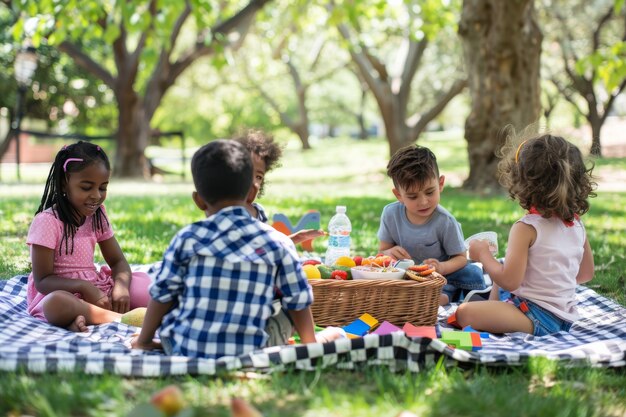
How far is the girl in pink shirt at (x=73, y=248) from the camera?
145 inches

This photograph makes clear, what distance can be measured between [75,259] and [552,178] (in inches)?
104

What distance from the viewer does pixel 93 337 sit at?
344 centimetres

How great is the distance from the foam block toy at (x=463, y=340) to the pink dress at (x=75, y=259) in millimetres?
1840

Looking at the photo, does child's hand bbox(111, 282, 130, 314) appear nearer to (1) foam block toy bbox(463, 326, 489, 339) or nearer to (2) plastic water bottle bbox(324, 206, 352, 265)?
(2) plastic water bottle bbox(324, 206, 352, 265)

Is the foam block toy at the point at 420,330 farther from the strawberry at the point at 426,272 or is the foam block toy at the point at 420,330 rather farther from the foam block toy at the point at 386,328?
the strawberry at the point at 426,272

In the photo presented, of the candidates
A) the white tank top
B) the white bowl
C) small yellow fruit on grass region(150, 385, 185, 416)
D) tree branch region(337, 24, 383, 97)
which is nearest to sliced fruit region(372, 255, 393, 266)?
the white bowl

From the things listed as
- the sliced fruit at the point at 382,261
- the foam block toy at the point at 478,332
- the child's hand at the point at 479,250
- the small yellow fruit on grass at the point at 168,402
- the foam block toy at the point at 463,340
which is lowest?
the foam block toy at the point at 478,332

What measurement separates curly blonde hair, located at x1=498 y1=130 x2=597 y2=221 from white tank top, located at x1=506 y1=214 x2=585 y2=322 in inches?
2.9

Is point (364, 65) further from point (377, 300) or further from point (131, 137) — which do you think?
point (377, 300)

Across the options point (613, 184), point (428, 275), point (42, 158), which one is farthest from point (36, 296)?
point (42, 158)

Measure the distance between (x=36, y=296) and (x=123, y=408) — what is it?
1.81m

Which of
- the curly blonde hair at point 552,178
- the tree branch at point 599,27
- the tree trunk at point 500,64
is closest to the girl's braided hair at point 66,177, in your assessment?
the curly blonde hair at point 552,178

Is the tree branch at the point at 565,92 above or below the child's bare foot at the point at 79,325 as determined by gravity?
above

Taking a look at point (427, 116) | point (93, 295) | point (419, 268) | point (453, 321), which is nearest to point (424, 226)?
point (419, 268)
